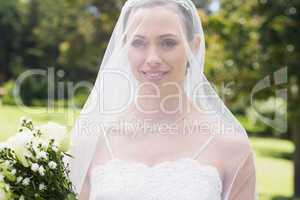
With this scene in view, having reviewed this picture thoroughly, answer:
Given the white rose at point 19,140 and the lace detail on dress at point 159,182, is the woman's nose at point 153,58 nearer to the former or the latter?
the lace detail on dress at point 159,182

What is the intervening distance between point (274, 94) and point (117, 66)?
25.7ft

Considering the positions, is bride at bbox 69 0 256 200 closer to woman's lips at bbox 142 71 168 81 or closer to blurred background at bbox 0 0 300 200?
woman's lips at bbox 142 71 168 81

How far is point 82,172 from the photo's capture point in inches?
96.9

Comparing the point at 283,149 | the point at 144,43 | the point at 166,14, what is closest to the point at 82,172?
the point at 144,43

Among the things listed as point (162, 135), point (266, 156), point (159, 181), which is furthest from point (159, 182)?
point (266, 156)

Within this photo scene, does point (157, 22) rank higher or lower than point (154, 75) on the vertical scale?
higher

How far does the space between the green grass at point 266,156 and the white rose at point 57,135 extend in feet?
26.9

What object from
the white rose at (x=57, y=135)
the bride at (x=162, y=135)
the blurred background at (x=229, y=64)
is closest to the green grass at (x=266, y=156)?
the blurred background at (x=229, y=64)

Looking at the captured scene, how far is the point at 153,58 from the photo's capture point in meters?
2.26

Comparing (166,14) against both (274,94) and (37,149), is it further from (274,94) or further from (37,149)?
(274,94)

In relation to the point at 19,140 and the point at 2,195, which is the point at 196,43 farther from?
the point at 2,195

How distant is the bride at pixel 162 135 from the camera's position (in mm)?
2285

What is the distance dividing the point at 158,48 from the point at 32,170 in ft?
2.59

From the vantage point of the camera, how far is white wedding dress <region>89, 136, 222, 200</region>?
2.26m
